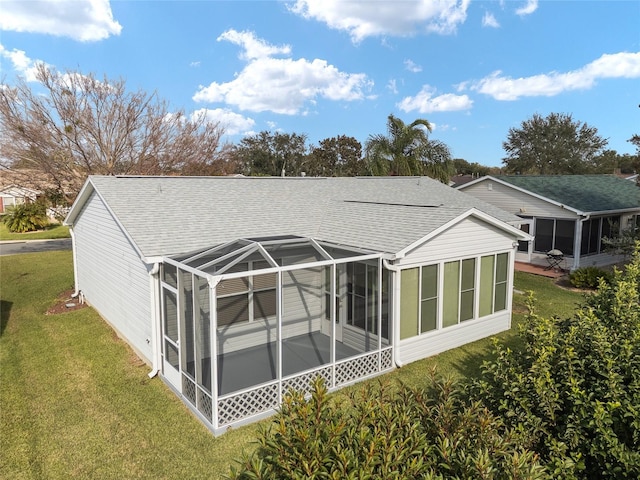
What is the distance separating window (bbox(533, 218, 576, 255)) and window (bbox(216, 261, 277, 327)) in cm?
1634

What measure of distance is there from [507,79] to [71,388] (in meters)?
31.8

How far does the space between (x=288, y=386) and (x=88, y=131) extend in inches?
916

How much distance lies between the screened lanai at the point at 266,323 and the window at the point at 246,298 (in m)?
0.03

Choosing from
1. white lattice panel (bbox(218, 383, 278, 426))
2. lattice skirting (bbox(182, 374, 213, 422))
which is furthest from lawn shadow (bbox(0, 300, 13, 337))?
white lattice panel (bbox(218, 383, 278, 426))

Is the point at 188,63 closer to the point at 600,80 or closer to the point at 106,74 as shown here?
the point at 106,74

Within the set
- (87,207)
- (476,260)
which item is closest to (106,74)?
(87,207)

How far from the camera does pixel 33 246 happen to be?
30000 millimetres

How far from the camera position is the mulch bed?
585 inches

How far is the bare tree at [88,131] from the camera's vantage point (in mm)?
22875

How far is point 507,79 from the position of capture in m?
30.0

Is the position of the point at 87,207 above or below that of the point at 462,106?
below

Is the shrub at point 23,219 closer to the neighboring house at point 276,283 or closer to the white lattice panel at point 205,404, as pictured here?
the neighboring house at point 276,283

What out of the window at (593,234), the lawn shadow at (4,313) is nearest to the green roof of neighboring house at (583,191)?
the window at (593,234)

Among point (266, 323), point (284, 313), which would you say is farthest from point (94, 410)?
point (284, 313)
